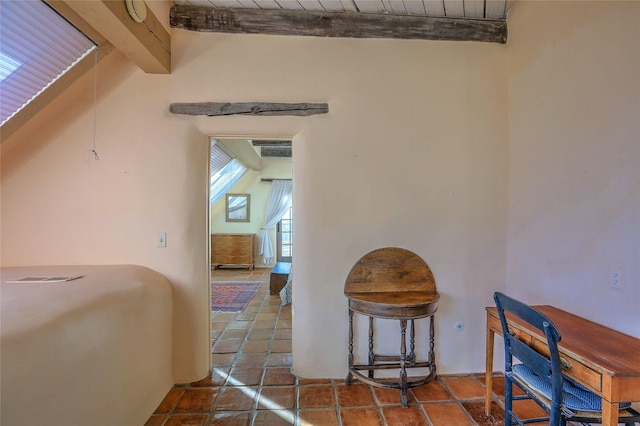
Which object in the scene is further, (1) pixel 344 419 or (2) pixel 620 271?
(1) pixel 344 419

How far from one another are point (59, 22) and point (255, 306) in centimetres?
358

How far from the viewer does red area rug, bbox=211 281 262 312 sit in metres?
4.21

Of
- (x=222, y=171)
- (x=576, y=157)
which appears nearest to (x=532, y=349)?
(x=576, y=157)

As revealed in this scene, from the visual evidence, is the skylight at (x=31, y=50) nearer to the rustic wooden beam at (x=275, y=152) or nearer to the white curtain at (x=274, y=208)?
the rustic wooden beam at (x=275, y=152)

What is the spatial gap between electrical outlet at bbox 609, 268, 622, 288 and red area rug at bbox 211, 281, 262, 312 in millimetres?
3790

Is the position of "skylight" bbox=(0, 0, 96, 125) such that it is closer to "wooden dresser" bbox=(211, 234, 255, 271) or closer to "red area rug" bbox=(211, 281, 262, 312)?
"red area rug" bbox=(211, 281, 262, 312)

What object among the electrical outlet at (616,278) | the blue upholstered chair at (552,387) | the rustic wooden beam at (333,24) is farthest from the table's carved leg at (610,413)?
the rustic wooden beam at (333,24)

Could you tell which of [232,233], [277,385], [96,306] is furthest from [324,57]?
[232,233]

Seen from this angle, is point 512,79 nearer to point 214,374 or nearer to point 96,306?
point 96,306

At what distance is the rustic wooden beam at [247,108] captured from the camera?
2270 millimetres

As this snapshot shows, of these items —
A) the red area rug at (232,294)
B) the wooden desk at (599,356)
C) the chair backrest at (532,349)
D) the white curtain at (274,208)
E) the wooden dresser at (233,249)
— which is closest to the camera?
the wooden desk at (599,356)

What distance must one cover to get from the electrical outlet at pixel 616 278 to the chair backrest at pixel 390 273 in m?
1.06

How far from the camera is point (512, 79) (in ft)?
7.80

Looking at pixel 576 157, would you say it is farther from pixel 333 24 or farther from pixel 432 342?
pixel 333 24
